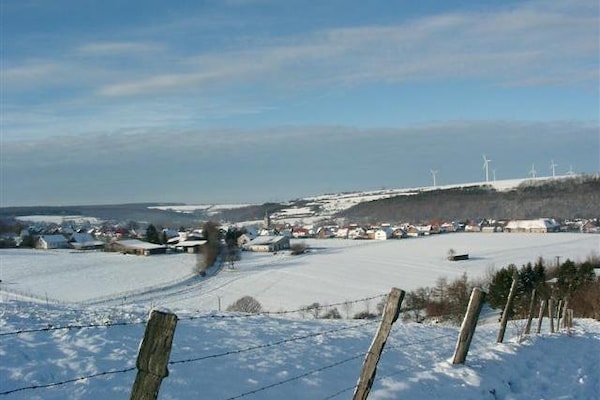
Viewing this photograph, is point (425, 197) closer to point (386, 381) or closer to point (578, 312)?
point (578, 312)

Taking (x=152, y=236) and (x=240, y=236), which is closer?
(x=152, y=236)

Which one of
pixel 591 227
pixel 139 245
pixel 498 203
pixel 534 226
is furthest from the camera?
pixel 498 203

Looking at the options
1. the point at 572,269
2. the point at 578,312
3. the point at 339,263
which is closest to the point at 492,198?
the point at 339,263

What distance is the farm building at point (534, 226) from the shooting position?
415ft

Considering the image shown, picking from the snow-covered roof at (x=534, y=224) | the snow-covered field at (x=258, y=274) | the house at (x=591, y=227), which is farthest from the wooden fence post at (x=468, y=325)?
the snow-covered roof at (x=534, y=224)

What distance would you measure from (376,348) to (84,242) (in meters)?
109

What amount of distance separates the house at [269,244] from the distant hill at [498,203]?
7857 cm

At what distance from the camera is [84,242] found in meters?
107

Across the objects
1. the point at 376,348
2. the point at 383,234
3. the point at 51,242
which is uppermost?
the point at 376,348

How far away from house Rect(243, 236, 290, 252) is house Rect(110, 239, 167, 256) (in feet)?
52.0

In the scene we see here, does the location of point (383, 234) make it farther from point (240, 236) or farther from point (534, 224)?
point (534, 224)

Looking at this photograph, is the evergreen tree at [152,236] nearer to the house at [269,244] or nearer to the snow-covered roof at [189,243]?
the snow-covered roof at [189,243]

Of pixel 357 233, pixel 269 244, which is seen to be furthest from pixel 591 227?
pixel 269 244

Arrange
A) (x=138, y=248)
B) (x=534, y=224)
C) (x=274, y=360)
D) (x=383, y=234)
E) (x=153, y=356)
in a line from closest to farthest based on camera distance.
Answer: (x=153, y=356) < (x=274, y=360) < (x=138, y=248) < (x=383, y=234) < (x=534, y=224)
